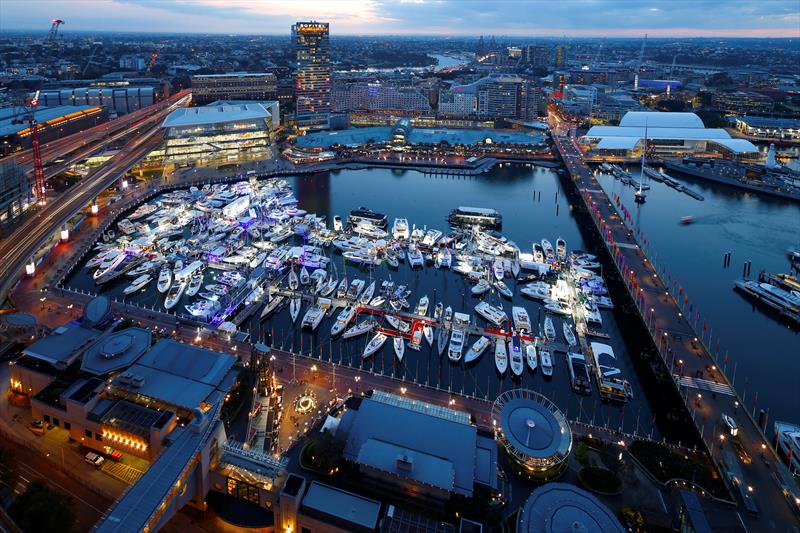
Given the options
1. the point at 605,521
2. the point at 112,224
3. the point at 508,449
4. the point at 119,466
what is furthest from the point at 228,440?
the point at 112,224

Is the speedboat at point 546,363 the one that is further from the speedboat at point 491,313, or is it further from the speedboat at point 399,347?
the speedboat at point 399,347

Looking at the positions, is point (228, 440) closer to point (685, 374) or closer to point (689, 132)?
point (685, 374)

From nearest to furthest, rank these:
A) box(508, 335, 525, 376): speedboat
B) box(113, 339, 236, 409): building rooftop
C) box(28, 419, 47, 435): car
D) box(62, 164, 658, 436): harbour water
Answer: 1. box(28, 419, 47, 435): car
2. box(113, 339, 236, 409): building rooftop
3. box(62, 164, 658, 436): harbour water
4. box(508, 335, 525, 376): speedboat

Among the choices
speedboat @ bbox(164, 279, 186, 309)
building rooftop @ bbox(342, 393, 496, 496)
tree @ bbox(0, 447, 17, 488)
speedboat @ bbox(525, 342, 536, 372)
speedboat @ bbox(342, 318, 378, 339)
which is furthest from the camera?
speedboat @ bbox(164, 279, 186, 309)

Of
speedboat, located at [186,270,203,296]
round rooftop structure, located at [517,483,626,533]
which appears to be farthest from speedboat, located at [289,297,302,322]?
round rooftop structure, located at [517,483,626,533]

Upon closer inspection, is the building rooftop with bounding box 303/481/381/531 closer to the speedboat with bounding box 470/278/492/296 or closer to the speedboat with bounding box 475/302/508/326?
the speedboat with bounding box 475/302/508/326
